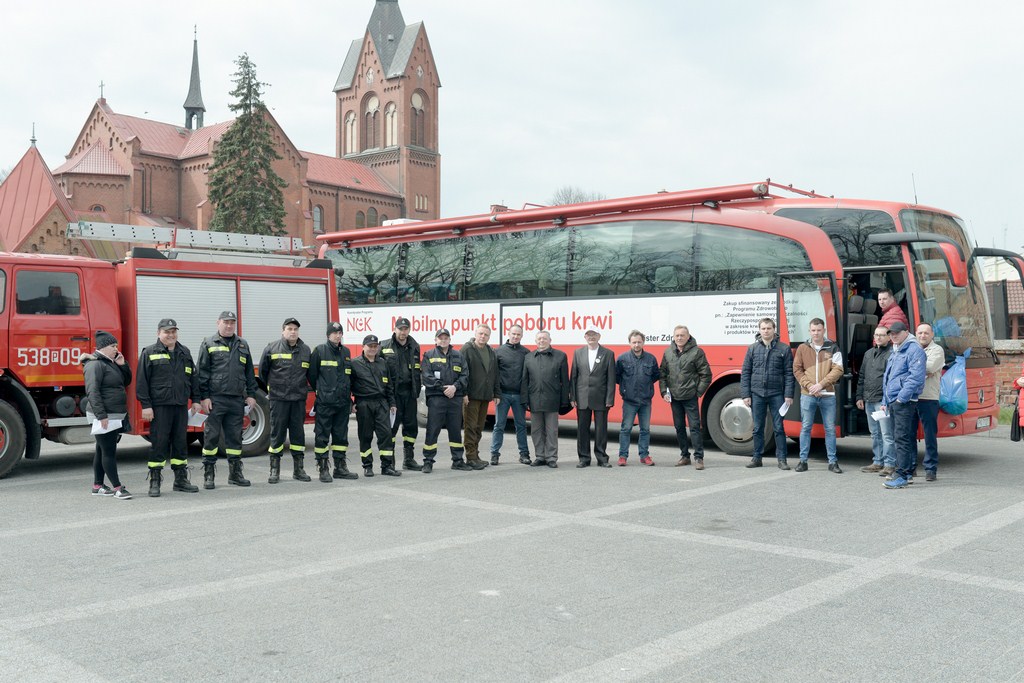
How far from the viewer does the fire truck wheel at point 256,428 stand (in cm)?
1241

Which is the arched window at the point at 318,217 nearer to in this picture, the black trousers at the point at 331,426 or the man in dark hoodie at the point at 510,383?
the man in dark hoodie at the point at 510,383

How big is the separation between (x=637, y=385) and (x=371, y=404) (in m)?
3.40

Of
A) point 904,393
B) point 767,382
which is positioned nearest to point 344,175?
point 767,382

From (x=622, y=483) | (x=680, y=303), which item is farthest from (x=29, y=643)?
(x=680, y=303)

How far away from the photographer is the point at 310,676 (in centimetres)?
414

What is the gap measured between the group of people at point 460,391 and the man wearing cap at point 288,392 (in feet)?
0.05

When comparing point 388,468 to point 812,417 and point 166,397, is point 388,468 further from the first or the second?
point 812,417

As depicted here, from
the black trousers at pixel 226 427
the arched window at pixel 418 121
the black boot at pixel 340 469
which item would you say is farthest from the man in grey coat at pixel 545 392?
the arched window at pixel 418 121

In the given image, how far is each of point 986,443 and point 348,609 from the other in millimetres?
12659

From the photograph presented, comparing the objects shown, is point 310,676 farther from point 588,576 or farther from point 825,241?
point 825,241

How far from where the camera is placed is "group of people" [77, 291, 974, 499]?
9.53 meters

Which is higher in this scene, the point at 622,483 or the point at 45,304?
the point at 45,304

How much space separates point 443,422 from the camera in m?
11.4

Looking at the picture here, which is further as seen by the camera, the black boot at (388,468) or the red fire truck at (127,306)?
the black boot at (388,468)
